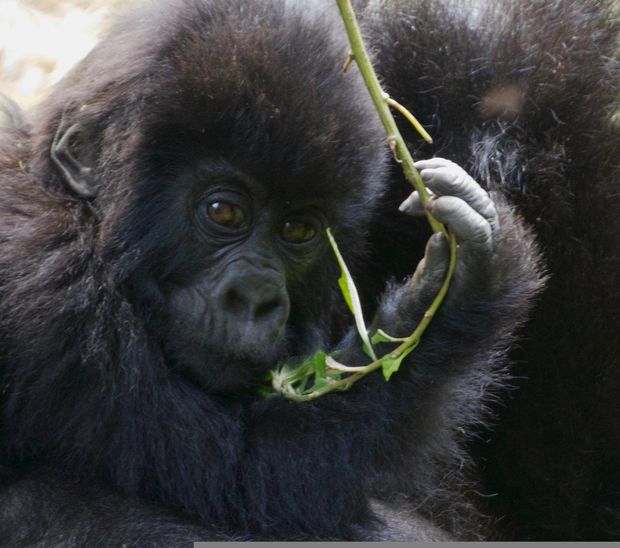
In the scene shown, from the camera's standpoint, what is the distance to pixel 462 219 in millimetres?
3170

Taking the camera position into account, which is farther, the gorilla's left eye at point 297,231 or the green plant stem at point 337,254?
the gorilla's left eye at point 297,231

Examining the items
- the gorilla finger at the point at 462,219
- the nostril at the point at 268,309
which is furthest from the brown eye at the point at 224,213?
the gorilla finger at the point at 462,219

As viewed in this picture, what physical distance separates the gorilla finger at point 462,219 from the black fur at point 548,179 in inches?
30.9

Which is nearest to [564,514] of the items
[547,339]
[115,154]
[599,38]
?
[547,339]

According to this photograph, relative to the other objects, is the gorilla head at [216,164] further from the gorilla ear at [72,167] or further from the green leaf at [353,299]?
the green leaf at [353,299]

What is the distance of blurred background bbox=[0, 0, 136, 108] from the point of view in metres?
6.24

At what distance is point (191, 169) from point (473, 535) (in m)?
1.60

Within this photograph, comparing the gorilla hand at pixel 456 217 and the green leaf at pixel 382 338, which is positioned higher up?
the gorilla hand at pixel 456 217

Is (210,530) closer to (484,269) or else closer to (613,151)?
(484,269)

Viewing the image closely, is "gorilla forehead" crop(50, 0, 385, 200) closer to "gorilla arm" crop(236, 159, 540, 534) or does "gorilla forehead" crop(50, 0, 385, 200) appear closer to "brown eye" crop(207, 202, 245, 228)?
"brown eye" crop(207, 202, 245, 228)

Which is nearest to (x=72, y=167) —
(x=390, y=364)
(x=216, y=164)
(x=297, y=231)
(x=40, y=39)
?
(x=216, y=164)

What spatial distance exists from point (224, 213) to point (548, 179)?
1190mm

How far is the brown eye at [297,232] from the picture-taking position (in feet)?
11.6

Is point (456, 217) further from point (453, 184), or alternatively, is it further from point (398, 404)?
point (398, 404)
